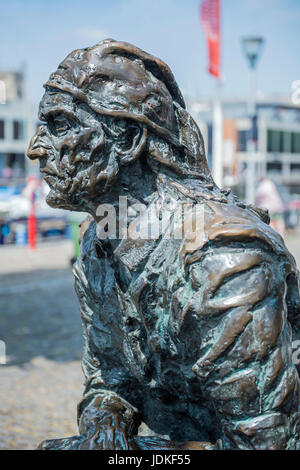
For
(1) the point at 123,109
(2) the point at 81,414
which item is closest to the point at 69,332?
(2) the point at 81,414

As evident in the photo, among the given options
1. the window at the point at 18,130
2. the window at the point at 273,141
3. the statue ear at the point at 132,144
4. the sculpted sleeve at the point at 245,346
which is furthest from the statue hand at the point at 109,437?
the window at the point at 273,141

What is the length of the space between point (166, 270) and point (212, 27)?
10.2m

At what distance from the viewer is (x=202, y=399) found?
1.95 metres

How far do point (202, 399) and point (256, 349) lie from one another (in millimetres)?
383

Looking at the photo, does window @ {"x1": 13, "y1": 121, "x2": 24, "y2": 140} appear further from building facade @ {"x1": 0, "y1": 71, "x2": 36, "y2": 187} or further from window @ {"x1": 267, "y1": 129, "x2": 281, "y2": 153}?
window @ {"x1": 267, "y1": 129, "x2": 281, "y2": 153}

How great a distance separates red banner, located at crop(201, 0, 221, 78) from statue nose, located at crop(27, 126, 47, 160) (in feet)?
32.2

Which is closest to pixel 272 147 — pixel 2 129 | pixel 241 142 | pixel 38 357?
pixel 241 142

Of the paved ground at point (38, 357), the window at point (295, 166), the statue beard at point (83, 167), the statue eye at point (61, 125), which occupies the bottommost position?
the paved ground at point (38, 357)

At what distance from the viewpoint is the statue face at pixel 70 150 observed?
187cm

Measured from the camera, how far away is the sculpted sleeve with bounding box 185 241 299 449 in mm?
1664

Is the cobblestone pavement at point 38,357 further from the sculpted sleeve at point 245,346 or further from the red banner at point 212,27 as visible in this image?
the red banner at point 212,27

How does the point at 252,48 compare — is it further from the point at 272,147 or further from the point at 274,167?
the point at 274,167

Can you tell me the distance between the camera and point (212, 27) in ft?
36.6

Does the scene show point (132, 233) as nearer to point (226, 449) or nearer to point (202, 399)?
point (202, 399)
